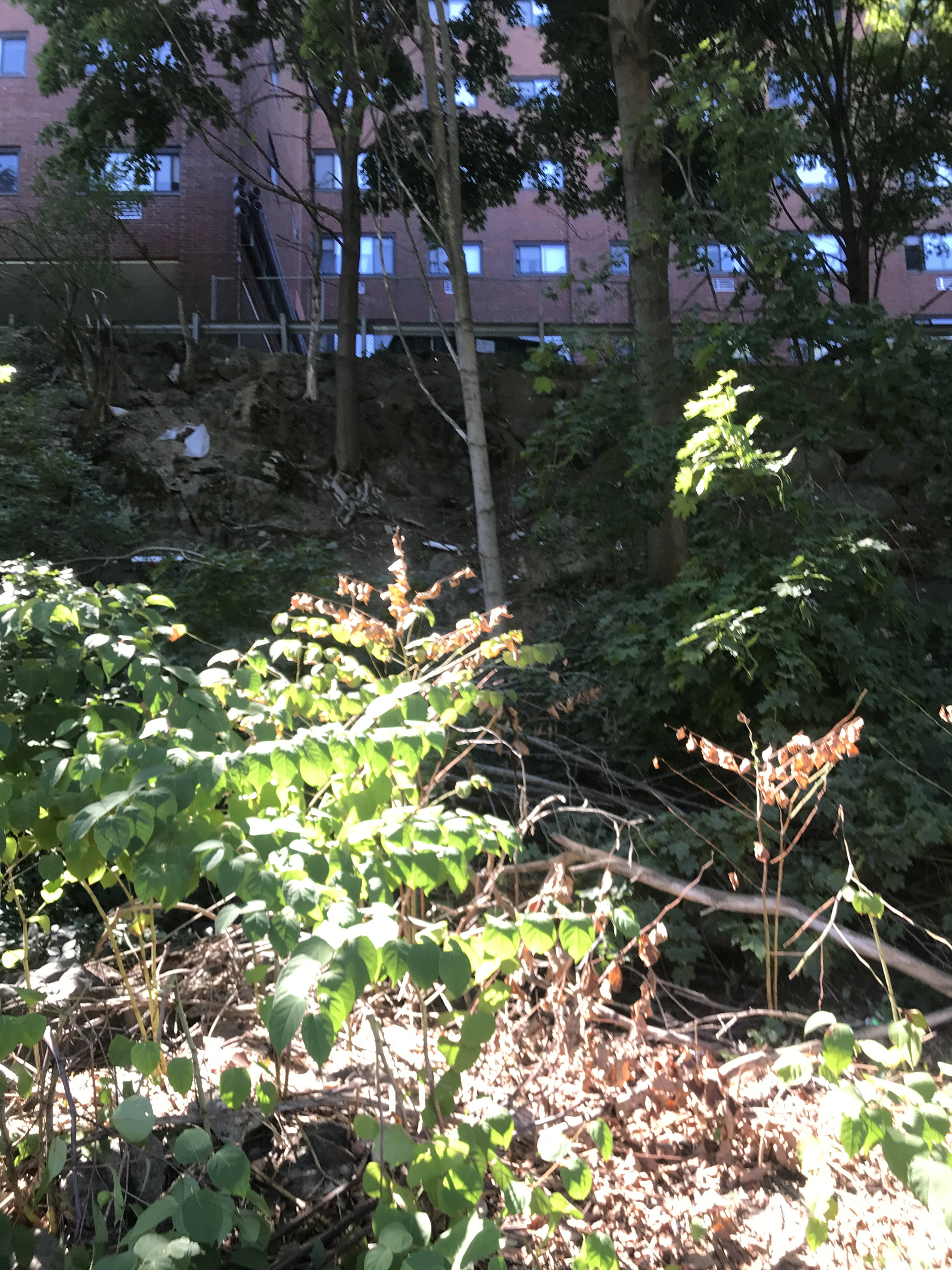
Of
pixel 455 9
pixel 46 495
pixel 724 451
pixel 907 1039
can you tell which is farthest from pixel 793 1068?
pixel 455 9

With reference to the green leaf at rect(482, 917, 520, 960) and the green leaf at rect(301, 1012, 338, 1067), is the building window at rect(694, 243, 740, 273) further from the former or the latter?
the green leaf at rect(301, 1012, 338, 1067)

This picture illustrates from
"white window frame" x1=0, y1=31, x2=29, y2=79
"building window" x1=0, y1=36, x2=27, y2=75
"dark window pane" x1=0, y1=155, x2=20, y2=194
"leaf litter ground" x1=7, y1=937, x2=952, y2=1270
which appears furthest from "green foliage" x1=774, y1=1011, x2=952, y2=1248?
"building window" x1=0, y1=36, x2=27, y2=75

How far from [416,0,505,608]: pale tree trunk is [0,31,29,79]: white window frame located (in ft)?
54.6

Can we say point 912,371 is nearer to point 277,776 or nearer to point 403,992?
point 403,992

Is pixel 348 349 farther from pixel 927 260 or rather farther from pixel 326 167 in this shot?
pixel 927 260

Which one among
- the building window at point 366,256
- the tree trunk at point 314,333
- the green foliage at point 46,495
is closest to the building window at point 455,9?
the tree trunk at point 314,333

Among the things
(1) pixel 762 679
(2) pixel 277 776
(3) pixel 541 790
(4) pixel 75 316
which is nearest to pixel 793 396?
(1) pixel 762 679

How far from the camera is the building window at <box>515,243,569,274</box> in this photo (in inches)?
984

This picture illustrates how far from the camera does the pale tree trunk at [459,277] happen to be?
721 centimetres

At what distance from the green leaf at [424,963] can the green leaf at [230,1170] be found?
50cm

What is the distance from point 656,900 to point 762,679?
1352mm

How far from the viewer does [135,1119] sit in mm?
1720

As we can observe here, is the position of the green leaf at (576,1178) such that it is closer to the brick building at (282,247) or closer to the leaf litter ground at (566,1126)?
the leaf litter ground at (566,1126)

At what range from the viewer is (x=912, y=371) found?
610 centimetres
